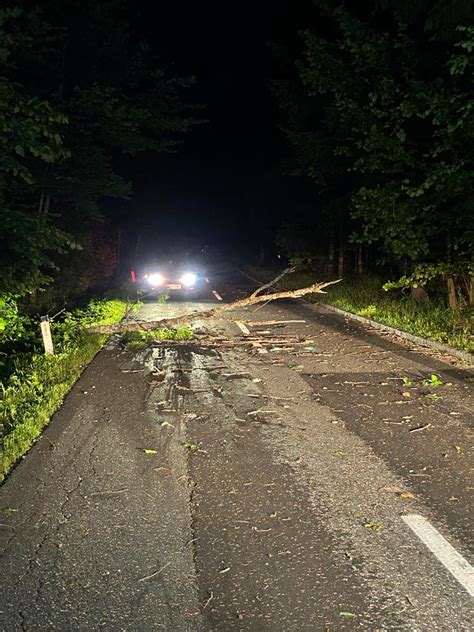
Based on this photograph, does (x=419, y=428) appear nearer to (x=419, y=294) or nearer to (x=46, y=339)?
(x=46, y=339)

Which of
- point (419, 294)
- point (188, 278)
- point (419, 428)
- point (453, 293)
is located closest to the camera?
point (419, 428)

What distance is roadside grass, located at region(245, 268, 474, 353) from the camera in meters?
12.2

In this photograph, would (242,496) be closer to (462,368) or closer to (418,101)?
(462,368)

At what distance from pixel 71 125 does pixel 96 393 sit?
27.8ft

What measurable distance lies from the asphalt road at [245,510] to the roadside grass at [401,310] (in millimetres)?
3810

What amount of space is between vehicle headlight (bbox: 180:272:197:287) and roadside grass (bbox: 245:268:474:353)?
9.94 m

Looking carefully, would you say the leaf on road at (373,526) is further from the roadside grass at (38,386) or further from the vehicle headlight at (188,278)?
the vehicle headlight at (188,278)

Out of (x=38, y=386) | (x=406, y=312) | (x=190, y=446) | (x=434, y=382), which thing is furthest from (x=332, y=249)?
(x=190, y=446)

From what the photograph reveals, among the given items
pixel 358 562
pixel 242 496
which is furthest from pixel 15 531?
pixel 358 562

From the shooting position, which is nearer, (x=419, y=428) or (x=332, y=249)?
(x=419, y=428)

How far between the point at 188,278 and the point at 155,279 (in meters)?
2.06

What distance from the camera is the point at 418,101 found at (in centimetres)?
1201

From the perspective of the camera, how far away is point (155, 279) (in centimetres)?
3147

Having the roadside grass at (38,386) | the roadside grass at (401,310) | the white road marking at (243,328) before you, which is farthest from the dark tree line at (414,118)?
the roadside grass at (38,386)
